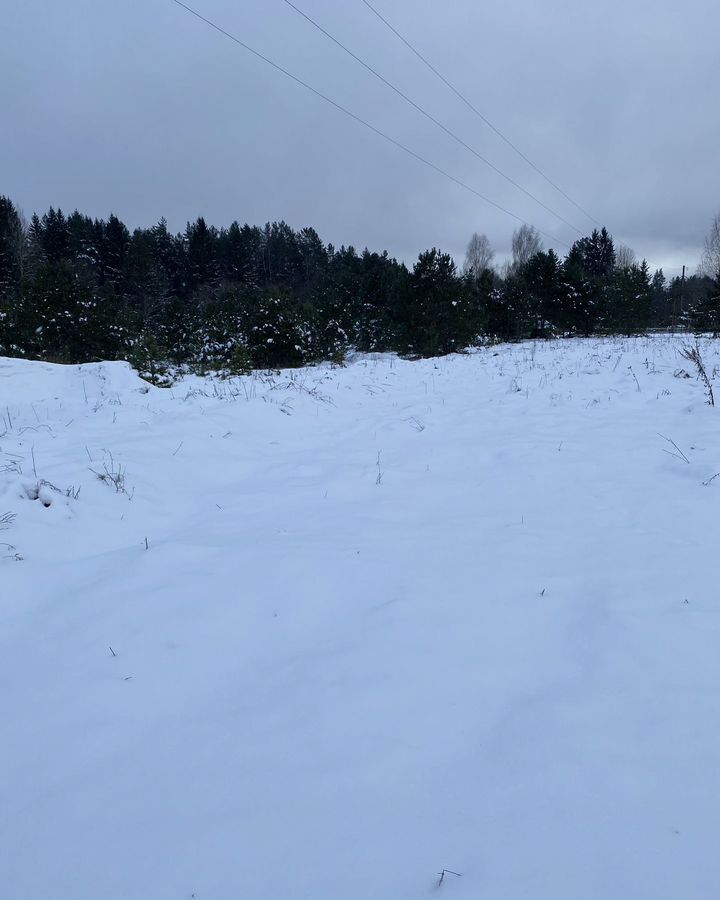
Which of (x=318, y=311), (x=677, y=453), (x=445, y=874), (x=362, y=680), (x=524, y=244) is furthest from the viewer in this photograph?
(x=524, y=244)

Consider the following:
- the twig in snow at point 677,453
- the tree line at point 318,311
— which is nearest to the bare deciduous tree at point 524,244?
the tree line at point 318,311

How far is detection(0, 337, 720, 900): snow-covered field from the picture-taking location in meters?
1.13

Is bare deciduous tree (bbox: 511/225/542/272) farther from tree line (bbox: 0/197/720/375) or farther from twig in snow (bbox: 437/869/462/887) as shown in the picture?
twig in snow (bbox: 437/869/462/887)

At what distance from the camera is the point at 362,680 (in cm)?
171

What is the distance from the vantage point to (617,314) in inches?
974

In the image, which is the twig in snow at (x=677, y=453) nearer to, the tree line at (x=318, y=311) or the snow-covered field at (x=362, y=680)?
the snow-covered field at (x=362, y=680)

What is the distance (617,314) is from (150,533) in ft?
92.0

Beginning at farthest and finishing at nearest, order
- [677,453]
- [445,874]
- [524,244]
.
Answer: [524,244]
[677,453]
[445,874]

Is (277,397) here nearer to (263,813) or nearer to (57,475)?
(57,475)

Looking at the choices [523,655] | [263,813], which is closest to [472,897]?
[263,813]

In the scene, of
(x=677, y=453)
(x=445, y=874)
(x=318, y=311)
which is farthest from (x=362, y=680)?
(x=318, y=311)

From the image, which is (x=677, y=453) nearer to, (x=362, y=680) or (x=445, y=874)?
(x=362, y=680)

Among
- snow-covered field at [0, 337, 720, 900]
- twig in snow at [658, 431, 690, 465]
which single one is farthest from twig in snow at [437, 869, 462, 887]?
twig in snow at [658, 431, 690, 465]

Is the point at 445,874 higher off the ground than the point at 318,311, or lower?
lower
